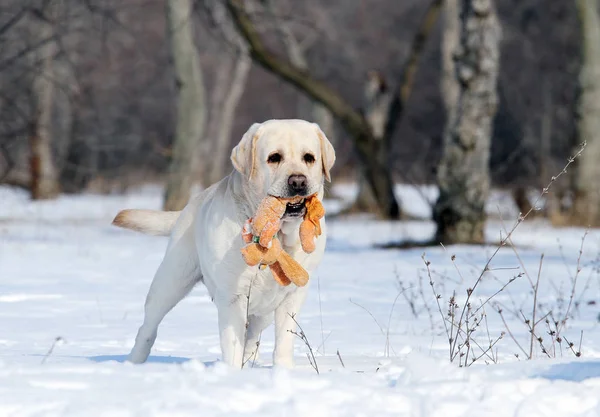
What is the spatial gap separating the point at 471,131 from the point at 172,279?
21.7 feet

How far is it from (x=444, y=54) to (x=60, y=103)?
16974mm

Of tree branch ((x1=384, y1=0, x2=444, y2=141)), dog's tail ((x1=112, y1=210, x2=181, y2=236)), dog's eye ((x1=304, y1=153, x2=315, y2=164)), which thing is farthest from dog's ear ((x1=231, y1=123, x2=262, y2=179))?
tree branch ((x1=384, y1=0, x2=444, y2=141))

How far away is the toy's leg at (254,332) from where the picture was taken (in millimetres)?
4824

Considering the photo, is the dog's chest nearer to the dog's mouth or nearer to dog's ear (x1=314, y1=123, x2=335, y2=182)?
the dog's mouth

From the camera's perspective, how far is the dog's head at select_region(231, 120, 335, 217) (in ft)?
14.0

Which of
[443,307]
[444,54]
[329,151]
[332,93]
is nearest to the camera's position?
[329,151]

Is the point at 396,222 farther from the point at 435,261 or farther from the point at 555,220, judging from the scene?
the point at 435,261

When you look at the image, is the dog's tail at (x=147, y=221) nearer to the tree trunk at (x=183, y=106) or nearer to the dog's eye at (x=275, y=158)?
the dog's eye at (x=275, y=158)

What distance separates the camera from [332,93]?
13.6 meters

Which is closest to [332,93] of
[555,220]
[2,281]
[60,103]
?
[555,220]

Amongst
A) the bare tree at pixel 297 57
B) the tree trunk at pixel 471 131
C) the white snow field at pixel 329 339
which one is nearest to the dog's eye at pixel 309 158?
the white snow field at pixel 329 339

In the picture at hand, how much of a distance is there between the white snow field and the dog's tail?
2.21 ft

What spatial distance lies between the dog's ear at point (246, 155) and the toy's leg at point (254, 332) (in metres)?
0.77

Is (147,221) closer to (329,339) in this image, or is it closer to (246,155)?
(246,155)
